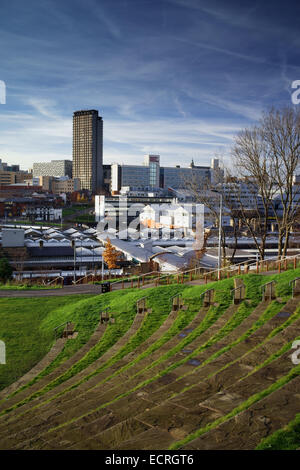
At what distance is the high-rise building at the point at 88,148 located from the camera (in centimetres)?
16750

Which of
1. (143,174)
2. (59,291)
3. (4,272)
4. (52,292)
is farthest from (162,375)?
(143,174)

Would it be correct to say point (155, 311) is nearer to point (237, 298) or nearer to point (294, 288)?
point (237, 298)

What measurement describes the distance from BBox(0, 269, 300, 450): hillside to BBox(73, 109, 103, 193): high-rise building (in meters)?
154

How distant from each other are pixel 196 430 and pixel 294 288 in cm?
785

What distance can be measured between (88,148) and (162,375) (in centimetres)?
16712

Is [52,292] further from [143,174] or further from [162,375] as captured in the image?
[143,174]

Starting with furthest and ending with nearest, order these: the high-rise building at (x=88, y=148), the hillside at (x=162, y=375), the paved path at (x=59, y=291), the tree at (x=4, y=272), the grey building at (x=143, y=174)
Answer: the high-rise building at (x=88, y=148), the grey building at (x=143, y=174), the tree at (x=4, y=272), the paved path at (x=59, y=291), the hillside at (x=162, y=375)

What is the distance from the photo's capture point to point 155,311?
14.1 m

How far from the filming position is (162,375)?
8.27m

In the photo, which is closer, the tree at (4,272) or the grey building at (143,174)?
the tree at (4,272)

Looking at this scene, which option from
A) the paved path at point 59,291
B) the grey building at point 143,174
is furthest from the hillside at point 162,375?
the grey building at point 143,174

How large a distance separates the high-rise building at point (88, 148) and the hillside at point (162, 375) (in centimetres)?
15450

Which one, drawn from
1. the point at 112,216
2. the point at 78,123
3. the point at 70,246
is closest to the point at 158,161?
the point at 78,123

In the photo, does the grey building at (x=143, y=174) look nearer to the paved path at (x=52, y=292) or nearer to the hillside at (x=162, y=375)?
the paved path at (x=52, y=292)
